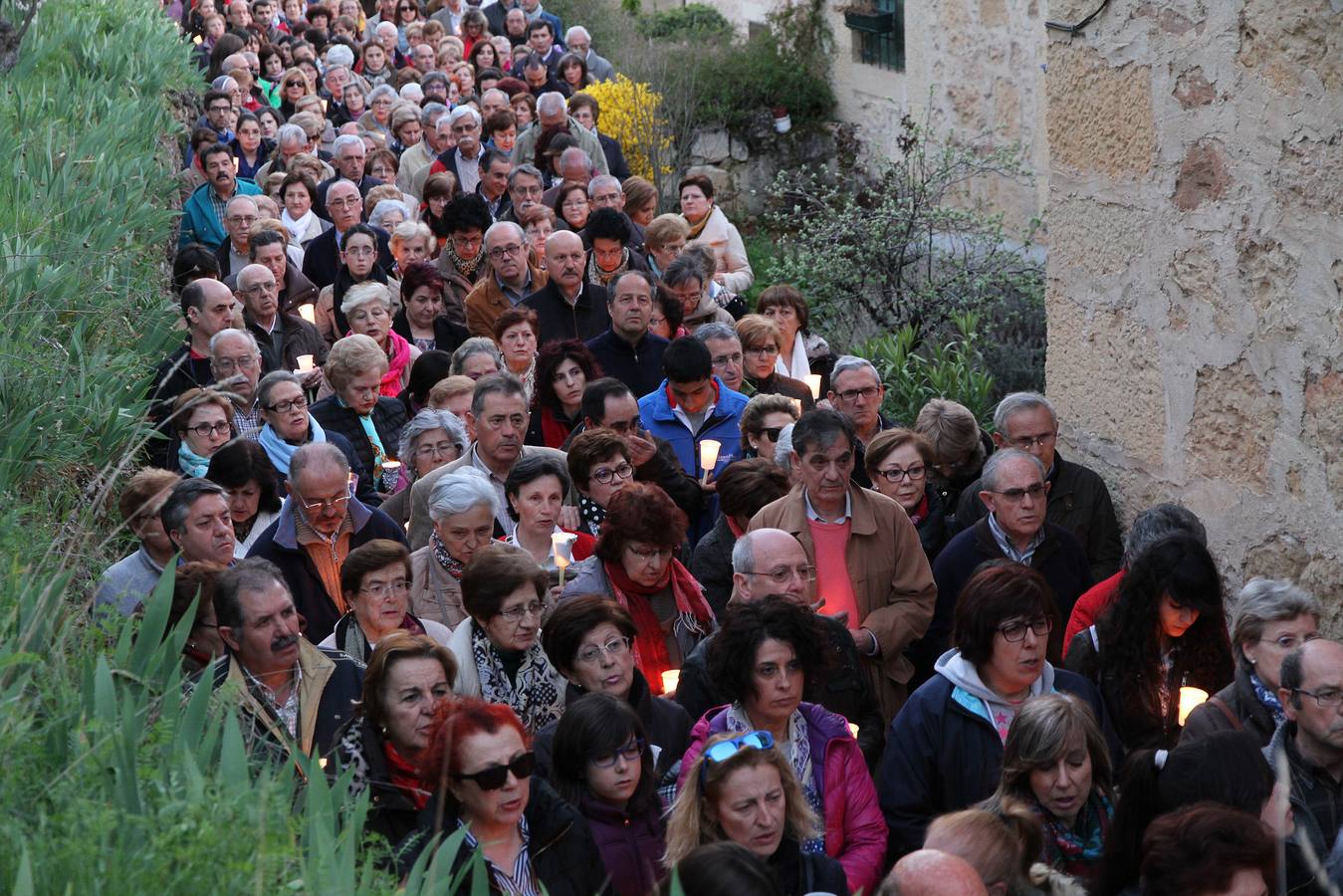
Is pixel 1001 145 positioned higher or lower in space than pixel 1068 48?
lower

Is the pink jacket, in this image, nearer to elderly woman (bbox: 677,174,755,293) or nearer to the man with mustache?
the man with mustache

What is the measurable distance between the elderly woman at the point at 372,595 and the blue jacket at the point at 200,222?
7.47 metres

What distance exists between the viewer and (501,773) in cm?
417

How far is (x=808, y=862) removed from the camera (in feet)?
14.3

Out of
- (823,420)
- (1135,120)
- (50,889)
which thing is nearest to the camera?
(50,889)

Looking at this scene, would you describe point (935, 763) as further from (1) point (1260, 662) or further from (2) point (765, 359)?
(2) point (765, 359)

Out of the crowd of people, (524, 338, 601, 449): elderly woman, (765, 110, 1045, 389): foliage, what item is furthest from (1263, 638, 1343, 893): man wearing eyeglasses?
(765, 110, 1045, 389): foliage

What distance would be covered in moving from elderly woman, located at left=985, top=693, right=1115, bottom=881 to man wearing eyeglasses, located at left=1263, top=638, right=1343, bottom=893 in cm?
47

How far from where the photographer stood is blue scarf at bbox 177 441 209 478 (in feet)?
23.9

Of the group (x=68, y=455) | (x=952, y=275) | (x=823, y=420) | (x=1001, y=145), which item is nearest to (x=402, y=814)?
(x=68, y=455)

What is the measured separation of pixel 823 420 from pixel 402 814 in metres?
2.49

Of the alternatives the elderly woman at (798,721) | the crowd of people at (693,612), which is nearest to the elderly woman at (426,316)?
the crowd of people at (693,612)

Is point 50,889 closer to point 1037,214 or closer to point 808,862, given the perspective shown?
point 808,862

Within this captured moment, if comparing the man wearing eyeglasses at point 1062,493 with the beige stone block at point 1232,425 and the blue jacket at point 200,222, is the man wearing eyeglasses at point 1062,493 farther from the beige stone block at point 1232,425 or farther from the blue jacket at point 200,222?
the blue jacket at point 200,222
